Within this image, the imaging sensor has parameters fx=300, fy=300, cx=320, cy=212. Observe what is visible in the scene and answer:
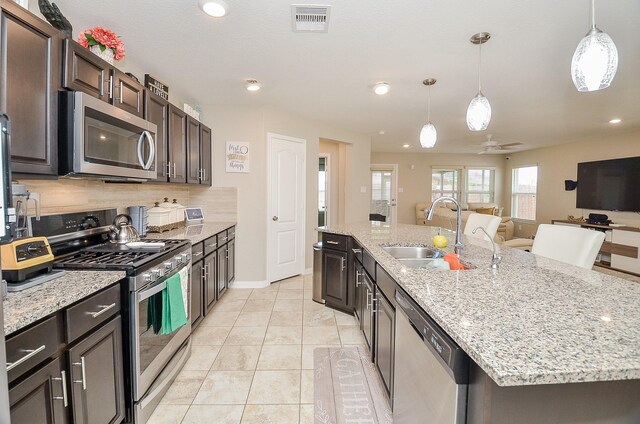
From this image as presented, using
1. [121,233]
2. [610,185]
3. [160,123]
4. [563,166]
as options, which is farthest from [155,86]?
[563,166]

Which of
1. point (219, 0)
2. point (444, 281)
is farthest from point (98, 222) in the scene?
point (444, 281)

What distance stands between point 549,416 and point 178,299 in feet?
6.04

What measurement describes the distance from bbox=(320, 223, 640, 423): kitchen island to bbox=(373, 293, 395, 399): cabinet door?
1.43ft

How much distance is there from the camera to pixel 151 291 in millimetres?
1638

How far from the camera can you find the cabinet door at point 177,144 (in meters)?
2.75

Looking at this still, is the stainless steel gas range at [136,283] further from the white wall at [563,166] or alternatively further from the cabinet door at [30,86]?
the white wall at [563,166]

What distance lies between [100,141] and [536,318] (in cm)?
218

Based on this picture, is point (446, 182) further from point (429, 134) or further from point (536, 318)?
point (536, 318)

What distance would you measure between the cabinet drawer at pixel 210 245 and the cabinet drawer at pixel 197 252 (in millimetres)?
104

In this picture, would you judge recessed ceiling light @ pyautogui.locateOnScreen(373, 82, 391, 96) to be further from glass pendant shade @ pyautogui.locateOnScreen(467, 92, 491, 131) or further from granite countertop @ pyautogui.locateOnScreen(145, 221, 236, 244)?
granite countertop @ pyautogui.locateOnScreen(145, 221, 236, 244)

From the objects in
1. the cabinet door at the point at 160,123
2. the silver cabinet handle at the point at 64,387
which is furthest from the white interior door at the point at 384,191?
the silver cabinet handle at the point at 64,387

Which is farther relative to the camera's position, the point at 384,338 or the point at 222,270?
the point at 222,270

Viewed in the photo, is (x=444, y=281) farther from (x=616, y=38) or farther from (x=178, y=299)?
(x=616, y=38)

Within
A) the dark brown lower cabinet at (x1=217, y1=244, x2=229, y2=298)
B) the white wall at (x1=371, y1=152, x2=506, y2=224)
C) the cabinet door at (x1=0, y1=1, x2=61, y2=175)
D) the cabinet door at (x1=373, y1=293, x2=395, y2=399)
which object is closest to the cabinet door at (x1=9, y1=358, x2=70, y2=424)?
the cabinet door at (x1=0, y1=1, x2=61, y2=175)
